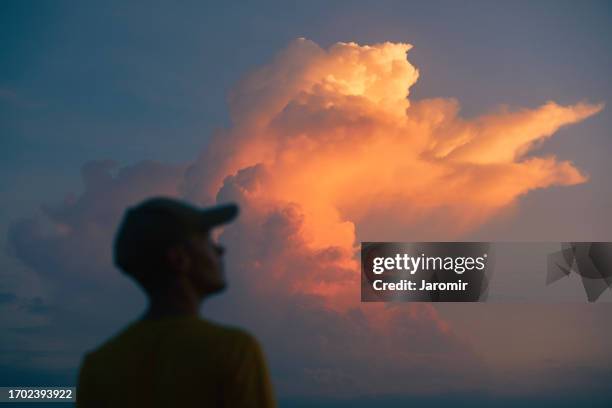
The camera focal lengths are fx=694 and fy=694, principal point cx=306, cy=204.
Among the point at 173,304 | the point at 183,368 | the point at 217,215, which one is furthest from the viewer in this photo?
the point at 217,215

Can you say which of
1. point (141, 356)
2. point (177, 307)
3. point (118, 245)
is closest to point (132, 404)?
point (141, 356)

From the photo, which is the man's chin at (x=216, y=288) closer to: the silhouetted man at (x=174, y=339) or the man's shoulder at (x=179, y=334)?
the silhouetted man at (x=174, y=339)

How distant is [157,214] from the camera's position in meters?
3.14

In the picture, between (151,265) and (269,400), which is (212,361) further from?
(151,265)

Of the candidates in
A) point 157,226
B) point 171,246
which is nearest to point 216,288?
point 171,246

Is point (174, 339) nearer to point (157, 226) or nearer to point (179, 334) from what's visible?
point (179, 334)

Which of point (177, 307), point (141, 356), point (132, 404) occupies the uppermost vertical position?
point (177, 307)

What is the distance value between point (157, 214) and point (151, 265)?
0.23m

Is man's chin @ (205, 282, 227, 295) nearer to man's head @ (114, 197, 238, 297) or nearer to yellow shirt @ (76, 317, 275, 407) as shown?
man's head @ (114, 197, 238, 297)

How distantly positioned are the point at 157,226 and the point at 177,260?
0.58 ft

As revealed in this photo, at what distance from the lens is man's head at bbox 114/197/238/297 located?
10.3 ft

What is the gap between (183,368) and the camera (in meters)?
2.84

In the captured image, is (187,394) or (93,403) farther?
(93,403)

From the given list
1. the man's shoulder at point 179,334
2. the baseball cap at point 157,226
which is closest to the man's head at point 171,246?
the baseball cap at point 157,226
